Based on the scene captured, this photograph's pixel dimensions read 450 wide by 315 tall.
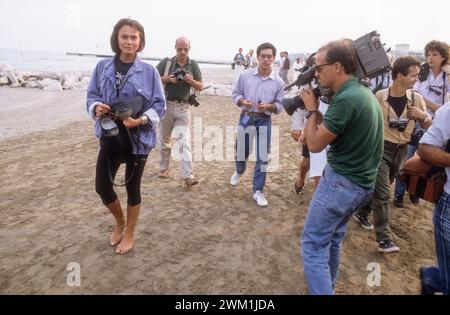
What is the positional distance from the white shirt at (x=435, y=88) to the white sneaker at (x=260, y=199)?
98.5 inches

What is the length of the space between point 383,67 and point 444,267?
1423mm

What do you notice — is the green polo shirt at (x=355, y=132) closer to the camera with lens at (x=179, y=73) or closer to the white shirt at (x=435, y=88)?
the white shirt at (x=435, y=88)

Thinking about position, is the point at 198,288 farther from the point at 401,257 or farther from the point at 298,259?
the point at 401,257

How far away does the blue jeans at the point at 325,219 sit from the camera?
2.20 meters

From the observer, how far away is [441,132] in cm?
200

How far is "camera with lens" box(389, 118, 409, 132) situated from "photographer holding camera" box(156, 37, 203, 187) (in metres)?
2.69

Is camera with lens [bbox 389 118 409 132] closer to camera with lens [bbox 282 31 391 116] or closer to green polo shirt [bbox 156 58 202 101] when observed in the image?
camera with lens [bbox 282 31 391 116]

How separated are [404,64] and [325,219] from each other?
6.86 feet

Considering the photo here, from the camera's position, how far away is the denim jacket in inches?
117

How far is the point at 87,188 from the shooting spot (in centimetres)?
489

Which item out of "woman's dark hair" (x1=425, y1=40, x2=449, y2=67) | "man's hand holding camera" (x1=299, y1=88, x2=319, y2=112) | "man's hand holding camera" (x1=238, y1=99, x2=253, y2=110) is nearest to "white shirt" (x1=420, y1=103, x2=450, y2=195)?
"man's hand holding camera" (x1=299, y1=88, x2=319, y2=112)

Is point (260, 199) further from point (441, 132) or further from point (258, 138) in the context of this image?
point (441, 132)

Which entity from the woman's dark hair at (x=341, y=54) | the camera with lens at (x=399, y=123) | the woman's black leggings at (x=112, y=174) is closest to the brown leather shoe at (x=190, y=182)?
the woman's black leggings at (x=112, y=174)
